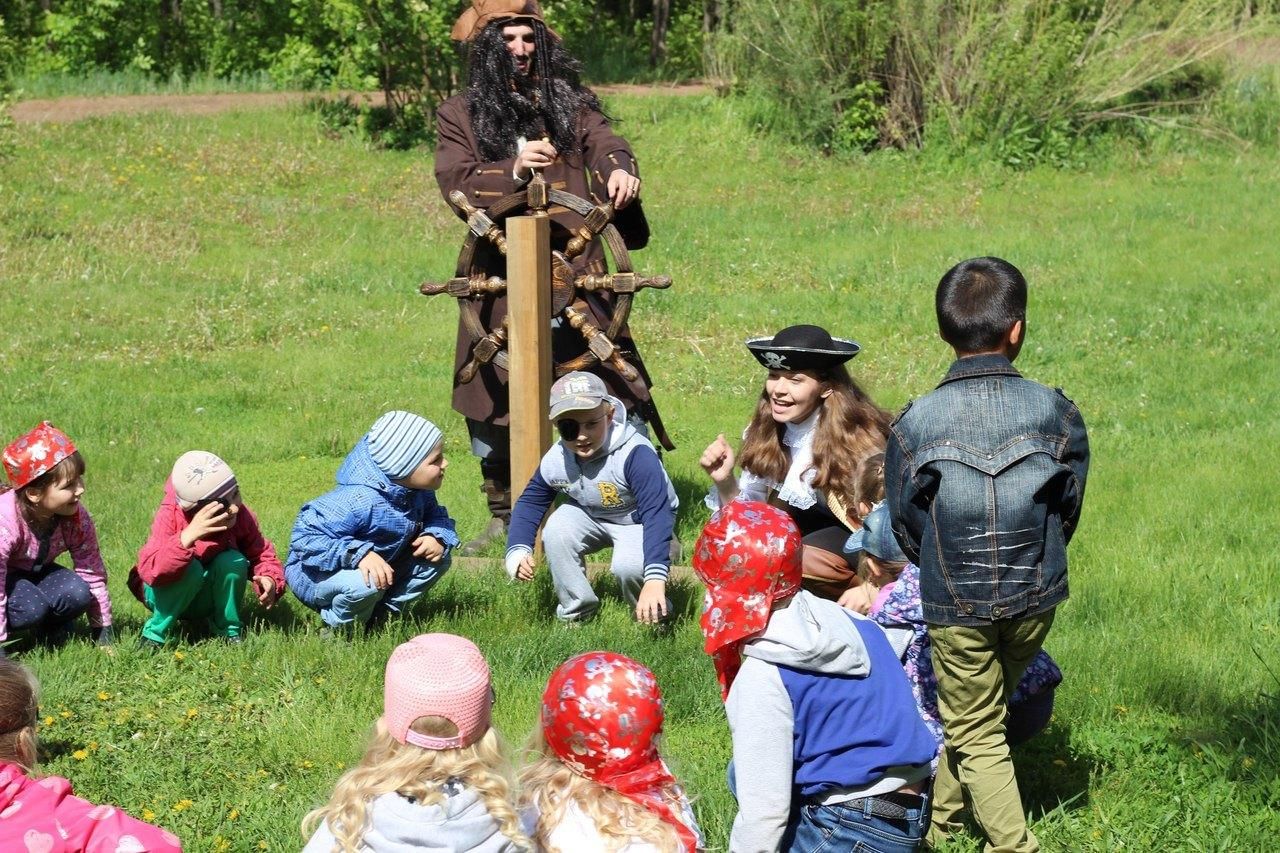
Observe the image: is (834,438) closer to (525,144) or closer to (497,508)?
(525,144)

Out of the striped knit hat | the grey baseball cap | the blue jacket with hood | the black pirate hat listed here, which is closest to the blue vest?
the black pirate hat

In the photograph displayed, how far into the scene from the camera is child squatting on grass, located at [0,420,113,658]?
15.9 feet

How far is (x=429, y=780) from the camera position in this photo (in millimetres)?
2783

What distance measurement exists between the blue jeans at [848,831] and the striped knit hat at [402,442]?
7.72 ft

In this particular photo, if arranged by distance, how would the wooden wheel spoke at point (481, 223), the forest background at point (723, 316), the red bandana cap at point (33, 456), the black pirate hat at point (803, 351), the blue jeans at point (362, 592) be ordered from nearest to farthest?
the forest background at point (723, 316)
the red bandana cap at point (33, 456)
the black pirate hat at point (803, 351)
the blue jeans at point (362, 592)
the wooden wheel spoke at point (481, 223)

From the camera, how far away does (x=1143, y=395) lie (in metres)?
8.86

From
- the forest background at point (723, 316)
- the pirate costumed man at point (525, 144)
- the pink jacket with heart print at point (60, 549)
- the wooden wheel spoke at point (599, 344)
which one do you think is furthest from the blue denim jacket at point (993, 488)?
the pink jacket with heart print at point (60, 549)

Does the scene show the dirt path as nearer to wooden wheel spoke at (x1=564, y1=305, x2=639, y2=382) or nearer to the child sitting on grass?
wooden wheel spoke at (x1=564, y1=305, x2=639, y2=382)

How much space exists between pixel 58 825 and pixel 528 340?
3339 millimetres

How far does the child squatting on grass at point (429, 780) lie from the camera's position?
2748 mm

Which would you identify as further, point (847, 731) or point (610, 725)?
point (847, 731)

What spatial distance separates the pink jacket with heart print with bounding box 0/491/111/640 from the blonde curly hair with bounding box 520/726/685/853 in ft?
9.31

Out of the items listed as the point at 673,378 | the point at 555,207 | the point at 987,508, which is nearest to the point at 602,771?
the point at 987,508

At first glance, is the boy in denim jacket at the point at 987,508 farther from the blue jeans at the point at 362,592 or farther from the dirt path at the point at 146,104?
the dirt path at the point at 146,104
